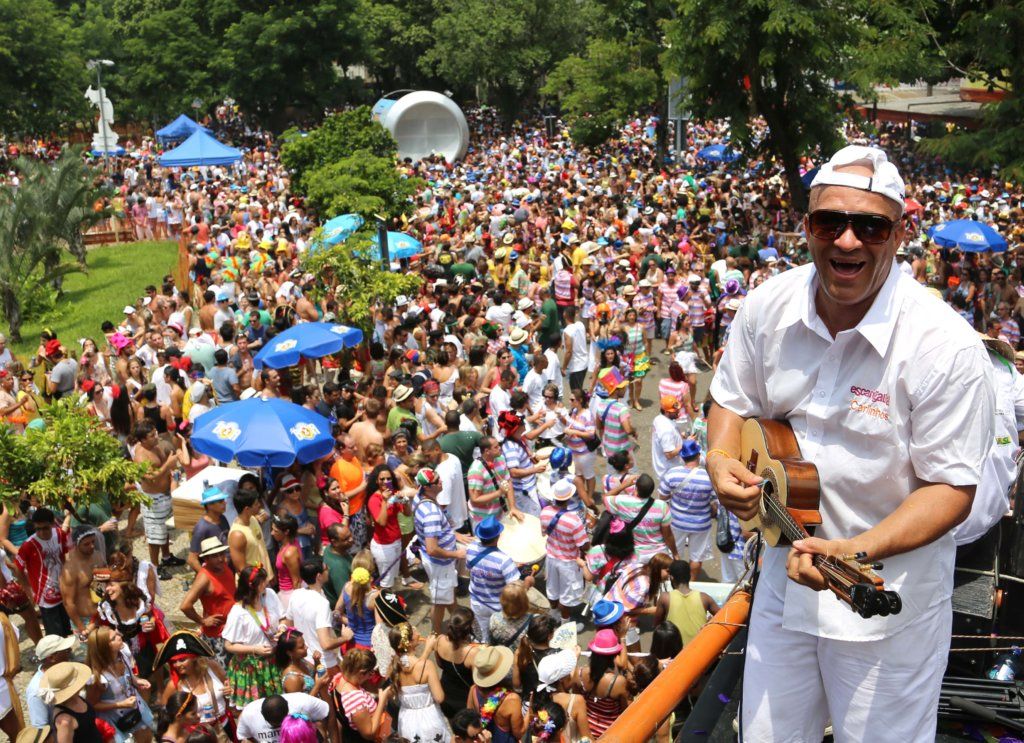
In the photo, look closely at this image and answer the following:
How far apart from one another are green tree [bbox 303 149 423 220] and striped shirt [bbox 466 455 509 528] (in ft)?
26.0

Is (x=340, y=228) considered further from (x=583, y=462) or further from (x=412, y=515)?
(x=412, y=515)

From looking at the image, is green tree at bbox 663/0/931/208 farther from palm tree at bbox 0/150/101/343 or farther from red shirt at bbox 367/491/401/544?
red shirt at bbox 367/491/401/544

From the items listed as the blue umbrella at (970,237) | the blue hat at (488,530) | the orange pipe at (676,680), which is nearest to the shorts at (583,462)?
the blue hat at (488,530)

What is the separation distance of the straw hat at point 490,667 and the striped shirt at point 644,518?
2.27 meters

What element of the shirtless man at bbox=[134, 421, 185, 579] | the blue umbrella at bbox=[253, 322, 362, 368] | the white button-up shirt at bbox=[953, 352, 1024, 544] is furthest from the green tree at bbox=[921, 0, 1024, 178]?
the white button-up shirt at bbox=[953, 352, 1024, 544]

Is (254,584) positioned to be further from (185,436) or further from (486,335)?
(486,335)

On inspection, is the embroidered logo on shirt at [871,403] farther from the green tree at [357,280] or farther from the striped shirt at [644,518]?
the green tree at [357,280]

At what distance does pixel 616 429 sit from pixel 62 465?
5165mm

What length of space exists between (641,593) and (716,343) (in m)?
8.46

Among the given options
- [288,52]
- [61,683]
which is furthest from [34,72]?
[61,683]

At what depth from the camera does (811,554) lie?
2.42 m

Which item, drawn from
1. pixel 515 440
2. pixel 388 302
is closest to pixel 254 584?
pixel 515 440

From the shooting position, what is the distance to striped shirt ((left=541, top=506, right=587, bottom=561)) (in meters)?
8.94

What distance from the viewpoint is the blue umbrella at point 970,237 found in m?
17.2
